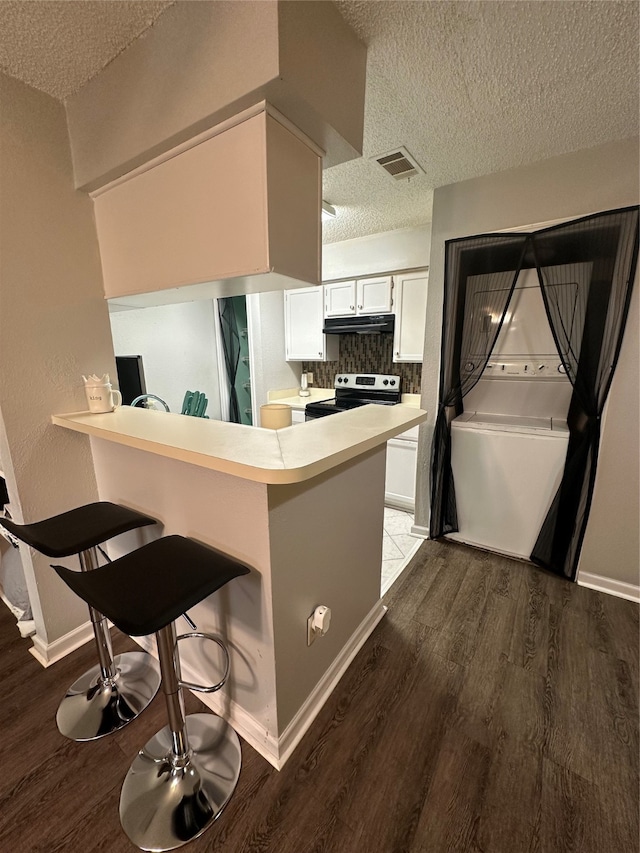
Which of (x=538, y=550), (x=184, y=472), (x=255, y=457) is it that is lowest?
(x=538, y=550)

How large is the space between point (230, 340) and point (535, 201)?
3.29m

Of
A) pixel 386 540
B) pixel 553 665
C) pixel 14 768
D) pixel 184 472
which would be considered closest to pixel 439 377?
pixel 386 540

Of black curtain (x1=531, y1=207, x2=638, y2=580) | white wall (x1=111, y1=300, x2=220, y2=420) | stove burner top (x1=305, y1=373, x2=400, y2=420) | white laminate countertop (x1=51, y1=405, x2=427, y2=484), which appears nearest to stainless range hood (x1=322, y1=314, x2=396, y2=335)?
stove burner top (x1=305, y1=373, x2=400, y2=420)

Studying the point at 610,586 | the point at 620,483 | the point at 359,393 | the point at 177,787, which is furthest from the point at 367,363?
the point at 177,787

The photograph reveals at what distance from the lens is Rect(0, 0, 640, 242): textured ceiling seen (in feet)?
A: 3.63

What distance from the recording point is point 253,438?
126 centimetres

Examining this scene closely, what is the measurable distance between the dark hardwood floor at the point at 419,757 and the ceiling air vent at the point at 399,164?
2630 mm

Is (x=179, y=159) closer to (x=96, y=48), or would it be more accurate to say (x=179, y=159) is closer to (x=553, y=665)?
(x=96, y=48)

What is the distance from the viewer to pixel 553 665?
1.64 metres

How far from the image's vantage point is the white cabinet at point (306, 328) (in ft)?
12.3

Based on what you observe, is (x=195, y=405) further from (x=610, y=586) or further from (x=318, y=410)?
(x=610, y=586)

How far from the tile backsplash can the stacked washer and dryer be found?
1000 millimetres

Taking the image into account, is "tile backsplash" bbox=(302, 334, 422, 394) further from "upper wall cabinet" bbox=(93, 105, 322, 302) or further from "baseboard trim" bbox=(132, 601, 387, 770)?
"baseboard trim" bbox=(132, 601, 387, 770)

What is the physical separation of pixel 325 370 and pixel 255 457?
3.33m
